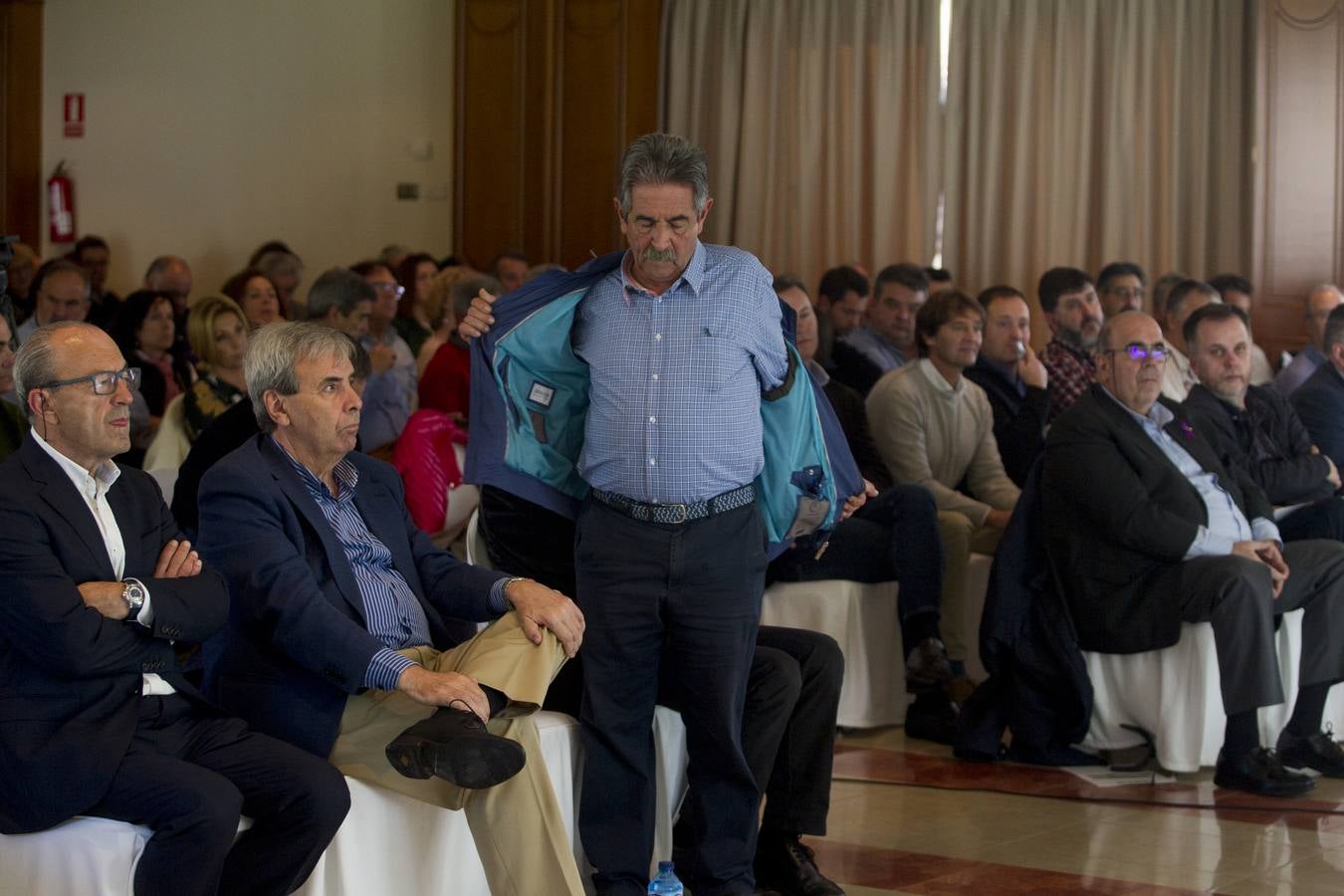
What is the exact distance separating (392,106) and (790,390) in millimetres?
6660

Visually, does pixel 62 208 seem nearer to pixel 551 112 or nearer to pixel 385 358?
pixel 551 112

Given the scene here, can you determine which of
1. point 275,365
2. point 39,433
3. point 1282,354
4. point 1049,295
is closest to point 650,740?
point 275,365

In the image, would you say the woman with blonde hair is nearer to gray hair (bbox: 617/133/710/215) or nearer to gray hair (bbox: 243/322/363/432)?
gray hair (bbox: 243/322/363/432)

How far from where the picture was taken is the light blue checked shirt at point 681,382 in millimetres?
3377

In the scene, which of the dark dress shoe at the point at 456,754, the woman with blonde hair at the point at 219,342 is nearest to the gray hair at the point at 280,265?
the woman with blonde hair at the point at 219,342

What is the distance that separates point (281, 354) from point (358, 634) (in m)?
0.56

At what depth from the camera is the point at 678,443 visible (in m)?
3.37

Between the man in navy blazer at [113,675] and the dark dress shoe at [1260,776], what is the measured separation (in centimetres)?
272

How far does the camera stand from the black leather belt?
339 centimetres

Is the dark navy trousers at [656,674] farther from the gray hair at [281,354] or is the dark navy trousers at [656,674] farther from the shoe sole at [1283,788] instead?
the shoe sole at [1283,788]

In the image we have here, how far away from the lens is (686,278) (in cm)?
342

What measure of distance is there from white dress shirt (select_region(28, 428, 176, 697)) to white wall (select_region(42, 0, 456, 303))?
688cm

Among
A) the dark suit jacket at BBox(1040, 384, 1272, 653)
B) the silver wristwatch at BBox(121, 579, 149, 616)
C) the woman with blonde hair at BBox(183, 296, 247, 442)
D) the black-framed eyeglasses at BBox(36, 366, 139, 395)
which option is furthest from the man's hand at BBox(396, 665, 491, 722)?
the woman with blonde hair at BBox(183, 296, 247, 442)

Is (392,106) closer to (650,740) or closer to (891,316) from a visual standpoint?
(891,316)
